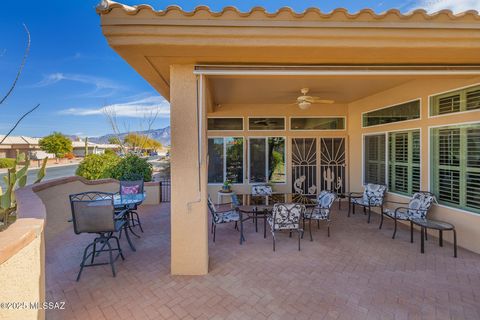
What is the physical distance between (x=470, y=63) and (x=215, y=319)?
15.9 feet

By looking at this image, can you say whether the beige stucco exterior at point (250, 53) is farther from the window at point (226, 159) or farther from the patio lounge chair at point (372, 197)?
the window at point (226, 159)

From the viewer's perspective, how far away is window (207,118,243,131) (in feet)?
25.3

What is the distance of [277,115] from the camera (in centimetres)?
765

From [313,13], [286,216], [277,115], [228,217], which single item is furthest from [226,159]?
[313,13]

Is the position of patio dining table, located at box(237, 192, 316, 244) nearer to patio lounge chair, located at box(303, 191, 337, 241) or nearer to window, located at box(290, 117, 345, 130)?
patio lounge chair, located at box(303, 191, 337, 241)

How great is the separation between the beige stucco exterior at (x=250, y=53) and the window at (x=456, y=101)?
0.44ft

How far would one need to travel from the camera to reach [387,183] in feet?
19.9

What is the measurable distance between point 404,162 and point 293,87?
10.6 feet

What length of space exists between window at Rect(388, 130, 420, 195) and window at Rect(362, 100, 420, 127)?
0.36m

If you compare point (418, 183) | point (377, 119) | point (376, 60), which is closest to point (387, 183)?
point (418, 183)

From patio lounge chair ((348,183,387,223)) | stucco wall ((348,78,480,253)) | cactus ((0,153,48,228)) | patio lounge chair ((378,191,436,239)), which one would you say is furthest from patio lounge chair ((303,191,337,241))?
cactus ((0,153,48,228))

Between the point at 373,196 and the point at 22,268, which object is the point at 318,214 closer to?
the point at 373,196

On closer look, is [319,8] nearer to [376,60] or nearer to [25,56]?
[376,60]

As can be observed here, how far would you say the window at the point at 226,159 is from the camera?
7.76 meters
